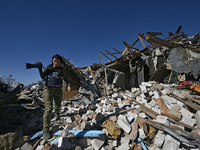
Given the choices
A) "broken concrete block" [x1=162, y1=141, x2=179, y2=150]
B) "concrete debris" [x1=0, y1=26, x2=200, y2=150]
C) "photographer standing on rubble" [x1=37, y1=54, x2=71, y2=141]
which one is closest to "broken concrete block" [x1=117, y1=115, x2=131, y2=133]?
"concrete debris" [x1=0, y1=26, x2=200, y2=150]

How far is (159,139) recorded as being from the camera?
1.97 metres

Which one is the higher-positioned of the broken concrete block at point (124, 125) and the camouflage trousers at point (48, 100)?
the camouflage trousers at point (48, 100)

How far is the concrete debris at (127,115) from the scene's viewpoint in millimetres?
2053

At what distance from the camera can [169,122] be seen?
243cm

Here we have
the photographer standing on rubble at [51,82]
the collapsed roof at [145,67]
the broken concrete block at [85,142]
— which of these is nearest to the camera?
the broken concrete block at [85,142]

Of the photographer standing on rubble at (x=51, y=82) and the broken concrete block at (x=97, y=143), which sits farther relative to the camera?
the photographer standing on rubble at (x=51, y=82)

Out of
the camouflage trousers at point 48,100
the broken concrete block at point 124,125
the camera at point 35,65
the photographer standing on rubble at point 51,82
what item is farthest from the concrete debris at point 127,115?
the camera at point 35,65

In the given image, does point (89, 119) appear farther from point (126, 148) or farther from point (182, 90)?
point (182, 90)

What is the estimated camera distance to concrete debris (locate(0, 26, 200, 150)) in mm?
2053

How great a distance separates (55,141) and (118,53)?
7150 millimetres

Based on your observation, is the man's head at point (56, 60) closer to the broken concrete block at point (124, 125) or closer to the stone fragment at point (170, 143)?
the broken concrete block at point (124, 125)

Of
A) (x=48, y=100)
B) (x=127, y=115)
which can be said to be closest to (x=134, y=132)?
(x=127, y=115)

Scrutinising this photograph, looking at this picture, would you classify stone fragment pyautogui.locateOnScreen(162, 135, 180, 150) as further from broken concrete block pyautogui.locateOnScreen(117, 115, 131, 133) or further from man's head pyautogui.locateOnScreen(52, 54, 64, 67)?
man's head pyautogui.locateOnScreen(52, 54, 64, 67)

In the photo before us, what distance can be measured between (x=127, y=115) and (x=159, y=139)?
3.17ft
